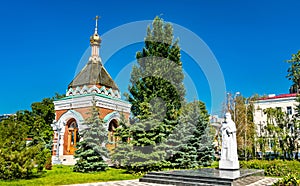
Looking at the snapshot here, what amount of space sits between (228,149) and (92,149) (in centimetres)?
727

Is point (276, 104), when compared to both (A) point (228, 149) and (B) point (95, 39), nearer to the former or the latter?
(B) point (95, 39)

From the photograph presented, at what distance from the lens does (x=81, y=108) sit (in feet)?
66.3

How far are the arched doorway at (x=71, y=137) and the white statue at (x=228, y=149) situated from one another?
1272cm

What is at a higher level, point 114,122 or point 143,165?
point 114,122

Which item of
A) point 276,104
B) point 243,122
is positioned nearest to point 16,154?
point 243,122

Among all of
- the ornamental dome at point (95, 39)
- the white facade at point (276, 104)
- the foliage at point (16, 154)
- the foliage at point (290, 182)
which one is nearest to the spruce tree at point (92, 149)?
the foliage at point (16, 154)

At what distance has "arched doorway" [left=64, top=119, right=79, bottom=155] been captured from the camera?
2055 cm

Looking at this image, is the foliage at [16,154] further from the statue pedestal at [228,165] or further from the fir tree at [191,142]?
the statue pedestal at [228,165]

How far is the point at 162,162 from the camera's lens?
14922 mm

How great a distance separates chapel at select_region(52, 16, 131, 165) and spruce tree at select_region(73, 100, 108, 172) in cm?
367

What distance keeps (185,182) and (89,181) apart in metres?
3.92

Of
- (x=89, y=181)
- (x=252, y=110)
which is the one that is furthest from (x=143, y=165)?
(x=252, y=110)

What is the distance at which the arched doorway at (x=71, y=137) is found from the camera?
2055cm

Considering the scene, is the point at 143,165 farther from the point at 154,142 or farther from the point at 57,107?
the point at 57,107
